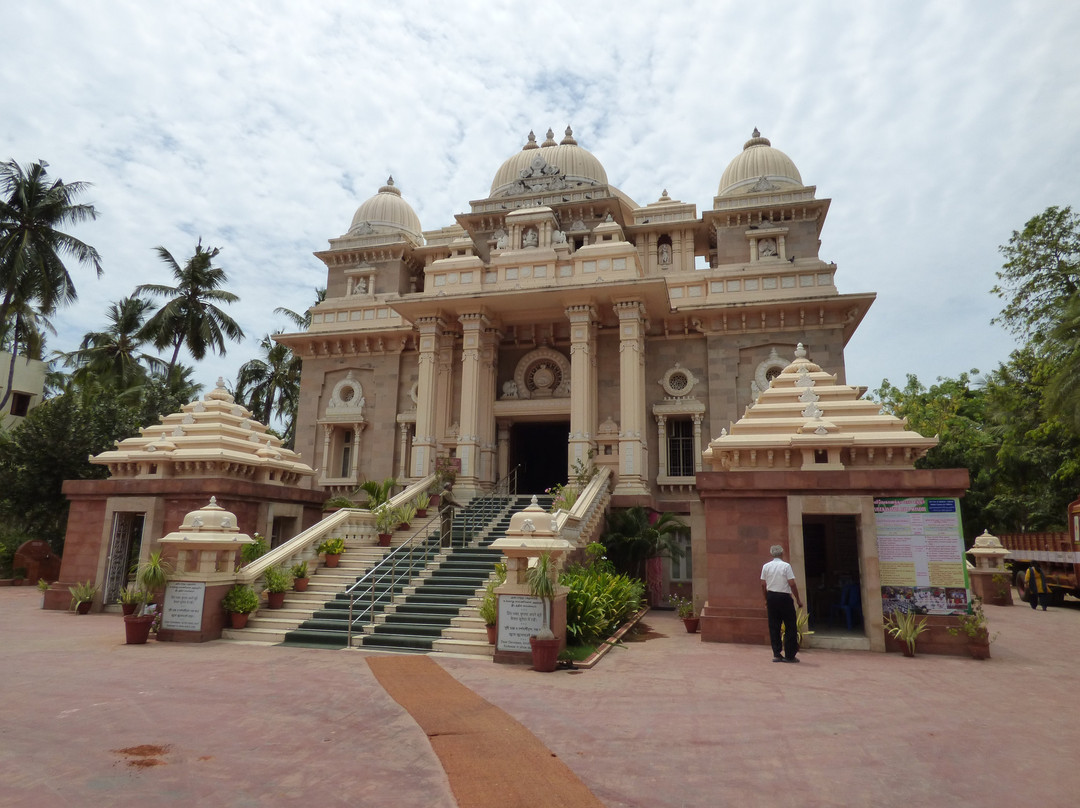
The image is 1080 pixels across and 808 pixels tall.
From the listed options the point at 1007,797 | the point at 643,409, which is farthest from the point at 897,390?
the point at 1007,797

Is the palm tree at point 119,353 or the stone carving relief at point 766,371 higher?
the palm tree at point 119,353

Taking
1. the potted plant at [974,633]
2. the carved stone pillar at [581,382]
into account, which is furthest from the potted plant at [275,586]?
the potted plant at [974,633]

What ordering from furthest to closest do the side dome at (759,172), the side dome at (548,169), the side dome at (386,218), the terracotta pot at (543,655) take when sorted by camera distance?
the side dome at (386,218) → the side dome at (548,169) → the side dome at (759,172) → the terracotta pot at (543,655)

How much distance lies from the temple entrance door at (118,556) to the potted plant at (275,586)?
15.8 ft

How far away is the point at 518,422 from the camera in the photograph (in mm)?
23172

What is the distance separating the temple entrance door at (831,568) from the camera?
1371cm

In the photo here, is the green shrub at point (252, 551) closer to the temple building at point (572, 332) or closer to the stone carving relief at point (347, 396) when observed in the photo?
the temple building at point (572, 332)

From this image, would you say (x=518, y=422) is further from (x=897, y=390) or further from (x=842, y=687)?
(x=897, y=390)

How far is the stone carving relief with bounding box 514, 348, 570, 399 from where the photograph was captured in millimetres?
22703

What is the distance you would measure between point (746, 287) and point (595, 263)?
5194 millimetres

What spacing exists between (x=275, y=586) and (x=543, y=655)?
6019mm

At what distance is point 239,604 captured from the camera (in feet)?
39.8

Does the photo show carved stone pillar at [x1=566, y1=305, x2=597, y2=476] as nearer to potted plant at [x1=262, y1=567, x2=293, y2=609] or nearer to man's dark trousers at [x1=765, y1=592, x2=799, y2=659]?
potted plant at [x1=262, y1=567, x2=293, y2=609]

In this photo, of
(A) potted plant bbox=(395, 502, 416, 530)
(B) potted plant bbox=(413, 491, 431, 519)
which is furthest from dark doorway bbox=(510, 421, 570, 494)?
(A) potted plant bbox=(395, 502, 416, 530)
